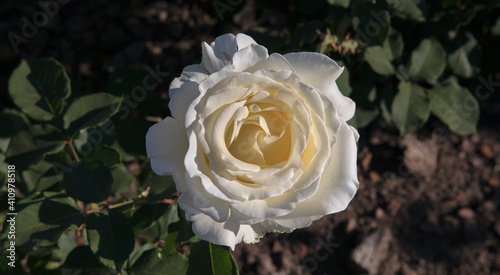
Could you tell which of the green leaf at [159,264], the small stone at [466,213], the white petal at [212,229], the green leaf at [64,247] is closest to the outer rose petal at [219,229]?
the white petal at [212,229]

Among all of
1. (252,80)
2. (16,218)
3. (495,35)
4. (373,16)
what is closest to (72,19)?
(16,218)

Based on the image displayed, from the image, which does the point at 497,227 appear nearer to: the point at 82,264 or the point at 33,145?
the point at 82,264

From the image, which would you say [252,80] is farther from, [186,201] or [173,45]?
[173,45]

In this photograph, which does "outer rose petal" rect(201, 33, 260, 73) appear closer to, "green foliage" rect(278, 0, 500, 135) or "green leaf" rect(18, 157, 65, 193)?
"green foliage" rect(278, 0, 500, 135)

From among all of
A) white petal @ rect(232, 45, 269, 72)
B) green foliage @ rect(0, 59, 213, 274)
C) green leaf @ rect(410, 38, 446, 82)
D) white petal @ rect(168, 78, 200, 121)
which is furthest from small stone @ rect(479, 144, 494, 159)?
white petal @ rect(168, 78, 200, 121)

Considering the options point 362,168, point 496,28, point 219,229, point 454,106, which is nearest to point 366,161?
point 362,168

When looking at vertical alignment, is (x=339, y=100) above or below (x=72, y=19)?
above
